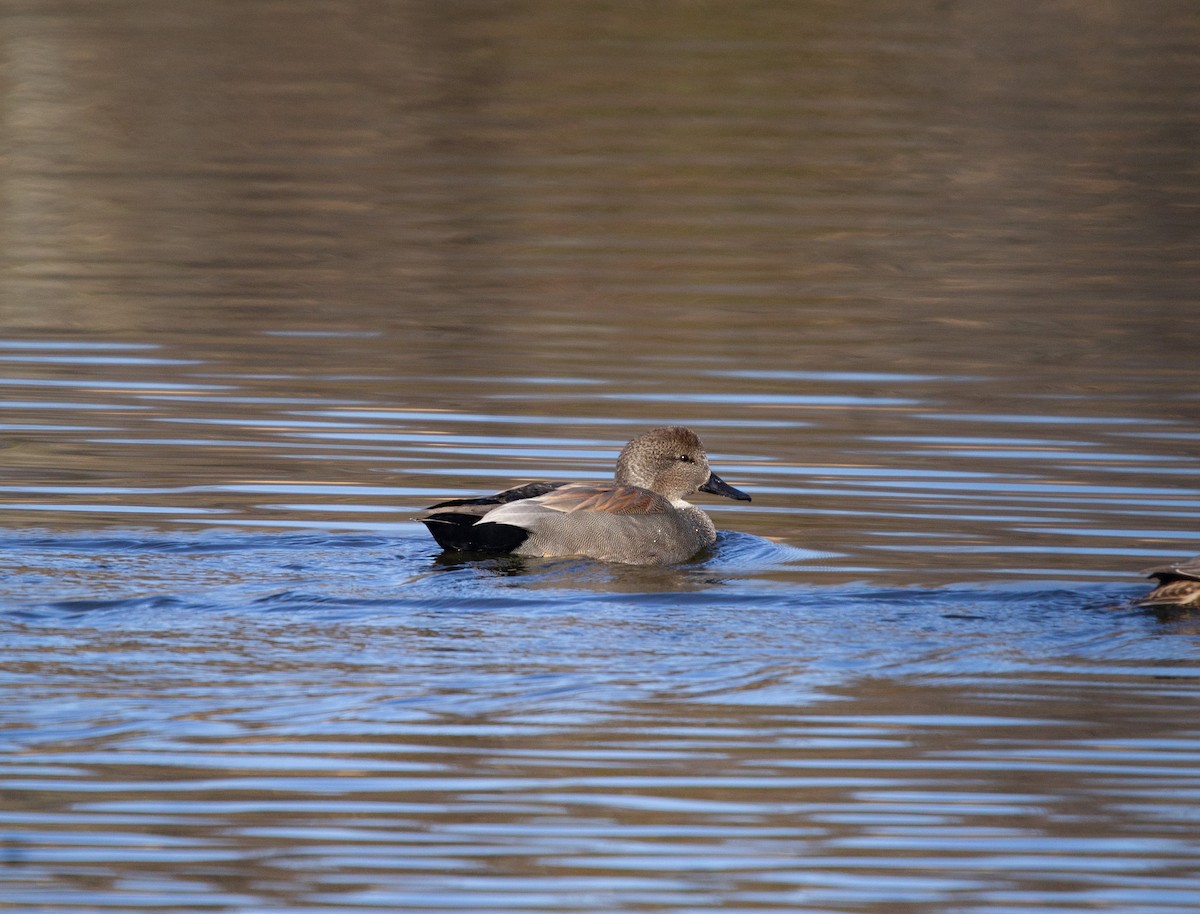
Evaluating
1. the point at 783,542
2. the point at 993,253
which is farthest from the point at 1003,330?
the point at 783,542

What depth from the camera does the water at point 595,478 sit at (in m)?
6.14

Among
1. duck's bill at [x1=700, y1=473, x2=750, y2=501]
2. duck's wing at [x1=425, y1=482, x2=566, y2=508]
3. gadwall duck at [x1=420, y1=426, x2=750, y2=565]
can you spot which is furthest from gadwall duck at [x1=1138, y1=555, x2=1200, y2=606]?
duck's wing at [x1=425, y1=482, x2=566, y2=508]

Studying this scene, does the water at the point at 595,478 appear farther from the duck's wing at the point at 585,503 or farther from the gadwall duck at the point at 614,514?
the duck's wing at the point at 585,503

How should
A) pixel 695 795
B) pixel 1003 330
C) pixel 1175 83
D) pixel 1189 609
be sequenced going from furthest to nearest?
pixel 1175 83
pixel 1003 330
pixel 1189 609
pixel 695 795

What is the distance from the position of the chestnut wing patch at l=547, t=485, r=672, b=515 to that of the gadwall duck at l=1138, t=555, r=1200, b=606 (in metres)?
2.62

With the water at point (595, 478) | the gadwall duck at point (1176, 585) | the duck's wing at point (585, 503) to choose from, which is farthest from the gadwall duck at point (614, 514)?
the gadwall duck at point (1176, 585)

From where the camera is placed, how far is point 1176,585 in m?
8.41

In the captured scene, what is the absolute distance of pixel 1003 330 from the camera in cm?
1525

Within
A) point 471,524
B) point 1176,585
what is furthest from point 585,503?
point 1176,585

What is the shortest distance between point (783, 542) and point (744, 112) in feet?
52.0

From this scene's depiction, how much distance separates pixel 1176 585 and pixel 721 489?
9.57 ft

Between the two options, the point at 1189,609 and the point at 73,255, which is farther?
the point at 73,255

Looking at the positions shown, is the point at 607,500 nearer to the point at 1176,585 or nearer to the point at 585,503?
the point at 585,503

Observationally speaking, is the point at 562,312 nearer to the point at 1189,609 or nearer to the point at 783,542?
the point at 783,542
